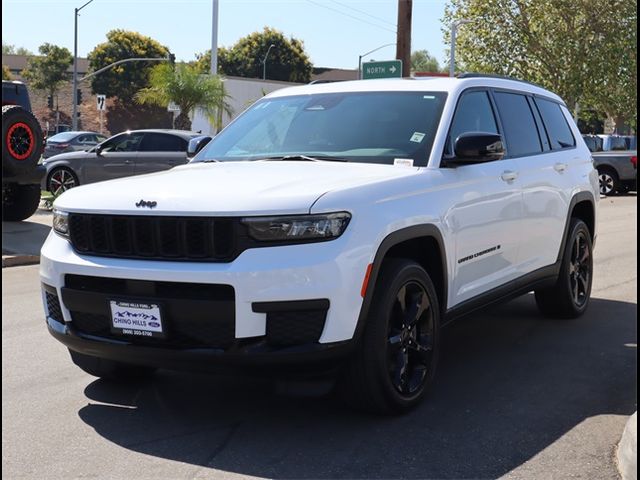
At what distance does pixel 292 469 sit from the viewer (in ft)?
13.3

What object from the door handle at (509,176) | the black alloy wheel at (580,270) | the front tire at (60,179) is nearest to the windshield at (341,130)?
the door handle at (509,176)

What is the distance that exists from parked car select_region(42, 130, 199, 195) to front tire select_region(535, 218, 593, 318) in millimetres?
10626

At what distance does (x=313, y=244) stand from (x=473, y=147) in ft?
5.00

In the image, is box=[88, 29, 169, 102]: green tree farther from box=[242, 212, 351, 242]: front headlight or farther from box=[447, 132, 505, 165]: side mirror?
box=[242, 212, 351, 242]: front headlight

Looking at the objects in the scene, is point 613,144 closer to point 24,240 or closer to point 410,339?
point 24,240

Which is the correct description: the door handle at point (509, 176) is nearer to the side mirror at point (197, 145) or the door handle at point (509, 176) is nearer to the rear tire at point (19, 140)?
the side mirror at point (197, 145)

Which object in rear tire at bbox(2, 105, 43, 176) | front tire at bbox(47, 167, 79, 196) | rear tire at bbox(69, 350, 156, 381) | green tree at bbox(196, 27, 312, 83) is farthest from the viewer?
green tree at bbox(196, 27, 312, 83)

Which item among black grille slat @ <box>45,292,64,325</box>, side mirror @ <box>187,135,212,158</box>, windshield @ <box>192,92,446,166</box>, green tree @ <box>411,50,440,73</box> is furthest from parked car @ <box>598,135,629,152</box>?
green tree @ <box>411,50,440,73</box>

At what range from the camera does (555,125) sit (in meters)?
7.38

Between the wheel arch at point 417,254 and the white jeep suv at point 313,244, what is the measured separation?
0.01 metres

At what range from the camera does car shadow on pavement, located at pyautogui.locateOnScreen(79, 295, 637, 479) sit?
13.6 ft

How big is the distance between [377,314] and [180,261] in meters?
1.00

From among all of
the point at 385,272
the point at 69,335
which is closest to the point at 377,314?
the point at 385,272

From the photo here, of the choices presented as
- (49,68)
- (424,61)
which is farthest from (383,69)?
(424,61)
